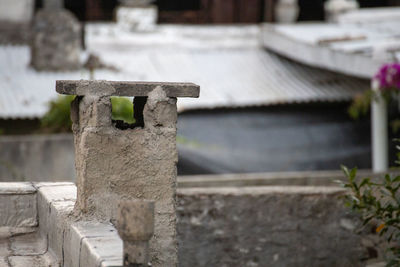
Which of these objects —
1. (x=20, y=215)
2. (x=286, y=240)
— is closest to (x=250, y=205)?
(x=286, y=240)

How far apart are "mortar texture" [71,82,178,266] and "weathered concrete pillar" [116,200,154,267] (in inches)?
35.0

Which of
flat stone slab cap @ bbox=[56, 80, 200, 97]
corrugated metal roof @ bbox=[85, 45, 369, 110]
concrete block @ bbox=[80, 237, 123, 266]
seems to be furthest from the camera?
corrugated metal roof @ bbox=[85, 45, 369, 110]

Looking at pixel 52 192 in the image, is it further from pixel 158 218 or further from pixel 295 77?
pixel 295 77

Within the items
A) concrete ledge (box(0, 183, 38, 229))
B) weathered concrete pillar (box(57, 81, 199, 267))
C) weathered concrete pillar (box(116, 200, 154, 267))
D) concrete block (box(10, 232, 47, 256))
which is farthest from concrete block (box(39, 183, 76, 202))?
weathered concrete pillar (box(116, 200, 154, 267))

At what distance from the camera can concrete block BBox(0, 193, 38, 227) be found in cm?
490

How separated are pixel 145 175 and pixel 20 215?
3.93 ft

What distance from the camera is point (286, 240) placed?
21.6 feet

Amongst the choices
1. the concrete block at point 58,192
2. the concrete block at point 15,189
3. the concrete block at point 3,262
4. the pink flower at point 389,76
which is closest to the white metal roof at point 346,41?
the pink flower at point 389,76

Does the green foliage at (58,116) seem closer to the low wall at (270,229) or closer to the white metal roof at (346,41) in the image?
the low wall at (270,229)

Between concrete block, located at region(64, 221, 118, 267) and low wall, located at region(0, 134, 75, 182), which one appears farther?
low wall, located at region(0, 134, 75, 182)

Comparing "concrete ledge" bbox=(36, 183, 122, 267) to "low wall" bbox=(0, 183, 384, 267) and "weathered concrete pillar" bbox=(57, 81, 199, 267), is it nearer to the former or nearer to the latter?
"weathered concrete pillar" bbox=(57, 81, 199, 267)

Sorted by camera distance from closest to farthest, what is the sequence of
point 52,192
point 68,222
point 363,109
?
point 68,222, point 52,192, point 363,109

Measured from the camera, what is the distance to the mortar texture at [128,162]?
3949mm

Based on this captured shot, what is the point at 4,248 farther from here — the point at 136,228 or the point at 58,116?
the point at 58,116
